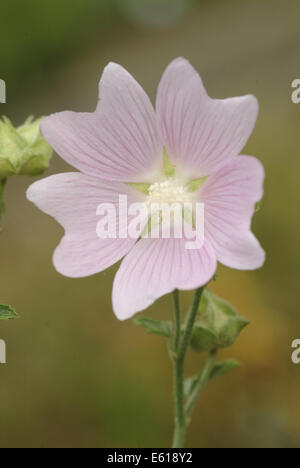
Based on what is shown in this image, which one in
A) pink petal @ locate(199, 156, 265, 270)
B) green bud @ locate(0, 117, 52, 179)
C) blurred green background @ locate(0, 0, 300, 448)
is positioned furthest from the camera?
blurred green background @ locate(0, 0, 300, 448)

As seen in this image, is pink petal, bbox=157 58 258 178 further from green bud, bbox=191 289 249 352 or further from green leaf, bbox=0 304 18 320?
green leaf, bbox=0 304 18 320

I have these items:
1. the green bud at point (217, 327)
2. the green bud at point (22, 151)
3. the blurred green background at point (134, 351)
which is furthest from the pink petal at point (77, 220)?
the blurred green background at point (134, 351)

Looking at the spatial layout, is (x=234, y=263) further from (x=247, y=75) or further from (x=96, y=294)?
(x=247, y=75)

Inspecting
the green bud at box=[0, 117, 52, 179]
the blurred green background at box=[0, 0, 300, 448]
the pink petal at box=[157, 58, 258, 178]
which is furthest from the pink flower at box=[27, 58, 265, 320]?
the blurred green background at box=[0, 0, 300, 448]

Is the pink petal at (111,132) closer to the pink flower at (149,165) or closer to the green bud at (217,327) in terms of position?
the pink flower at (149,165)

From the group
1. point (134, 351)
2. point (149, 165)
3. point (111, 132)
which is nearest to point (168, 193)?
point (149, 165)

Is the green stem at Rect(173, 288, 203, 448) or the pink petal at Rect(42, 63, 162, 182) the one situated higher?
the pink petal at Rect(42, 63, 162, 182)

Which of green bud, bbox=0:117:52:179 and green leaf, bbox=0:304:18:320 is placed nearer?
green leaf, bbox=0:304:18:320
